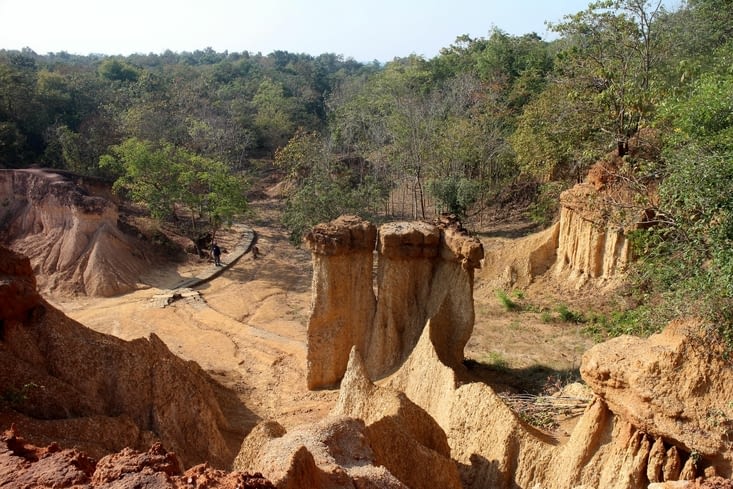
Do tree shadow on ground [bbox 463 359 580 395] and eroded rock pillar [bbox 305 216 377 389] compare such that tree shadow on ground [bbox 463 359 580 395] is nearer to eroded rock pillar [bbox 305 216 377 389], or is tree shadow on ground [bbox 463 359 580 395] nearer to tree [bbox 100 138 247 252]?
eroded rock pillar [bbox 305 216 377 389]

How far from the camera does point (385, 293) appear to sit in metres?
11.7

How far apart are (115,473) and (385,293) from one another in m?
7.93

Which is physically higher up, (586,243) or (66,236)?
(586,243)

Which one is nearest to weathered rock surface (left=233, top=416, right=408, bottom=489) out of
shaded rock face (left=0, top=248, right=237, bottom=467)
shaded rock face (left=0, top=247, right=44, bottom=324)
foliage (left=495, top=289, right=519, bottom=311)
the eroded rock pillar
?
shaded rock face (left=0, top=248, right=237, bottom=467)

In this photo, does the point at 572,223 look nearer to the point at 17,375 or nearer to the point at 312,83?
the point at 17,375

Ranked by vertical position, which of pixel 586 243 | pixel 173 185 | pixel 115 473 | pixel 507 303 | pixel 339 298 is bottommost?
pixel 507 303

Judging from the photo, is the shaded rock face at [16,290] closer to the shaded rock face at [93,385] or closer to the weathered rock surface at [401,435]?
the shaded rock face at [93,385]

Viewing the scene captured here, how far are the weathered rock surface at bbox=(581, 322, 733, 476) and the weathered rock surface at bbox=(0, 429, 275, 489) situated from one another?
165 inches

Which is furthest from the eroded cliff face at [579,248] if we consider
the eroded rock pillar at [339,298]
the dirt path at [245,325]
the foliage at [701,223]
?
the dirt path at [245,325]

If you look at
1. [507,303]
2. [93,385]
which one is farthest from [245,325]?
[93,385]

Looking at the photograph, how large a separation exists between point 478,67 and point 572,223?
1996 centimetres

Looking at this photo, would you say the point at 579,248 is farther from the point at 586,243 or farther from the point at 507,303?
the point at 507,303

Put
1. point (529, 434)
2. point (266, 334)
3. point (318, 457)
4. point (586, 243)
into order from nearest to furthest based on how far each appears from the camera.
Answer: point (318, 457), point (529, 434), point (266, 334), point (586, 243)

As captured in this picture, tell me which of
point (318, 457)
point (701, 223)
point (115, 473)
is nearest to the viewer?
point (115, 473)
